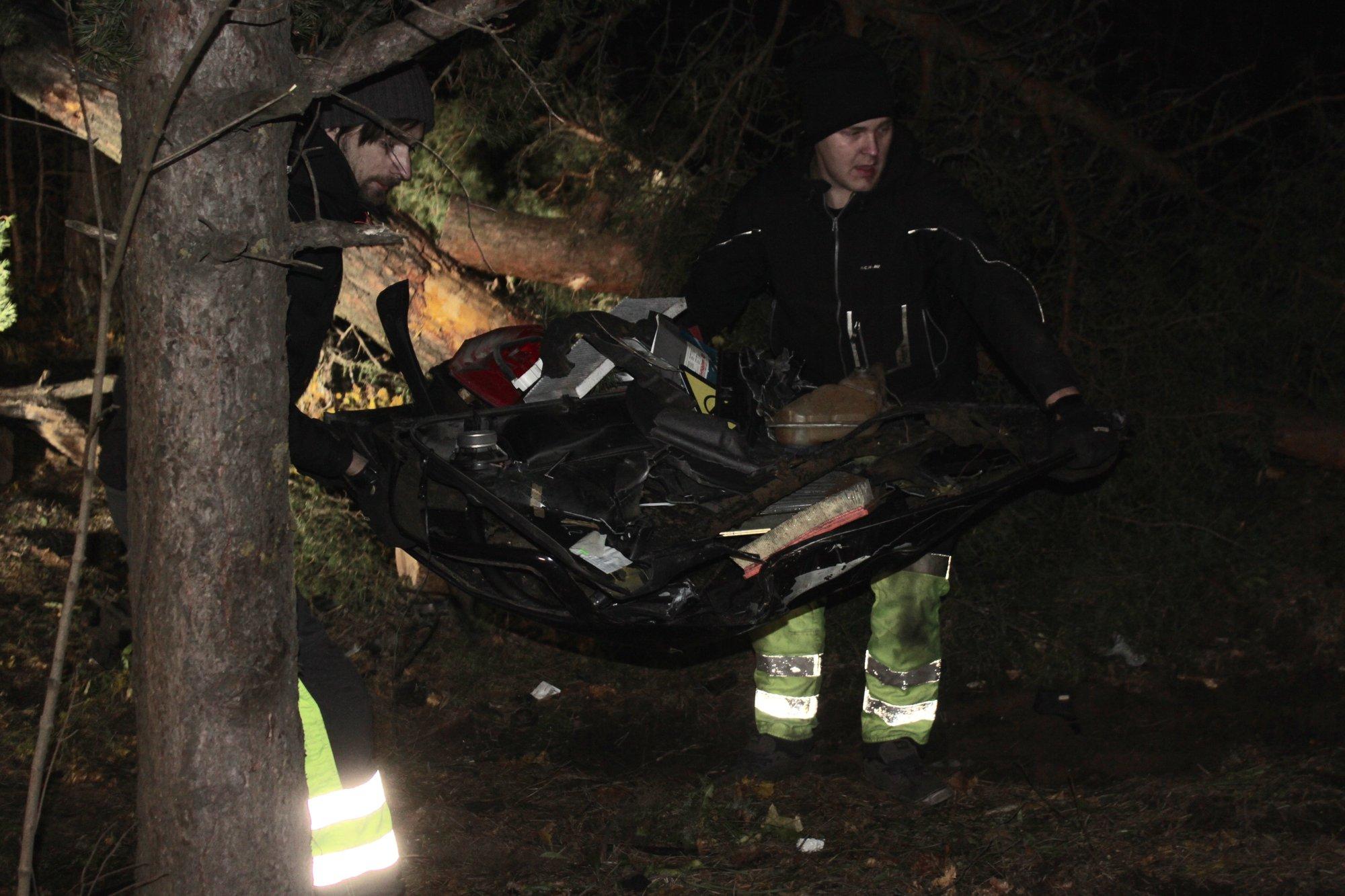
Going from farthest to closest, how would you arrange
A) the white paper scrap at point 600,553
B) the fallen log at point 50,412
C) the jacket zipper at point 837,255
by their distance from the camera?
the fallen log at point 50,412
the jacket zipper at point 837,255
the white paper scrap at point 600,553

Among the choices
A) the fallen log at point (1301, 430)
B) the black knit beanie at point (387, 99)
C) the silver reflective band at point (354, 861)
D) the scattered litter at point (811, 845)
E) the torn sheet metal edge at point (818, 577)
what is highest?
the black knit beanie at point (387, 99)

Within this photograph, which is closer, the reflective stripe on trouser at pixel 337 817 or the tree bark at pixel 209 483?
the tree bark at pixel 209 483

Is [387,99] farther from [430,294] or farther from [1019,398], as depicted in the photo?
[1019,398]

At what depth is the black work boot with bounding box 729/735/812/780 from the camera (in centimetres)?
340

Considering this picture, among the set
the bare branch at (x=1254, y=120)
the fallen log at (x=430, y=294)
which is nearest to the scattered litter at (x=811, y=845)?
the fallen log at (x=430, y=294)

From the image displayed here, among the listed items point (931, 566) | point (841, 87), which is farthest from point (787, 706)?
point (841, 87)

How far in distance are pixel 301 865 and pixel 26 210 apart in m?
6.51

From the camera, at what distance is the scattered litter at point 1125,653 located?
4.14m

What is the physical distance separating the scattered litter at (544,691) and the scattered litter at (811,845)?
1.33m

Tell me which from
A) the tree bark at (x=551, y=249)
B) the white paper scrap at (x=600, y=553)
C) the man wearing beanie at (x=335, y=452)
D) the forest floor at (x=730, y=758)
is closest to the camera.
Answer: the white paper scrap at (x=600, y=553)

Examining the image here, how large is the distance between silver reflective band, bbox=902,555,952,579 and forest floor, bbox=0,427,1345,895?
25.6 inches

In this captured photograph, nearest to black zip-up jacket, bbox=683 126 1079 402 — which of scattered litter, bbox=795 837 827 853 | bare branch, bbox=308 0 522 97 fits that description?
scattered litter, bbox=795 837 827 853

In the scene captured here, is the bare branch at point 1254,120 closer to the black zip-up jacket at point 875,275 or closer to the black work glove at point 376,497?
the black zip-up jacket at point 875,275

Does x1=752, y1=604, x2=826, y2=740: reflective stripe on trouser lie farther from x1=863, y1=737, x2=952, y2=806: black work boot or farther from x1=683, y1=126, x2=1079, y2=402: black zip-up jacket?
x1=683, y1=126, x2=1079, y2=402: black zip-up jacket
